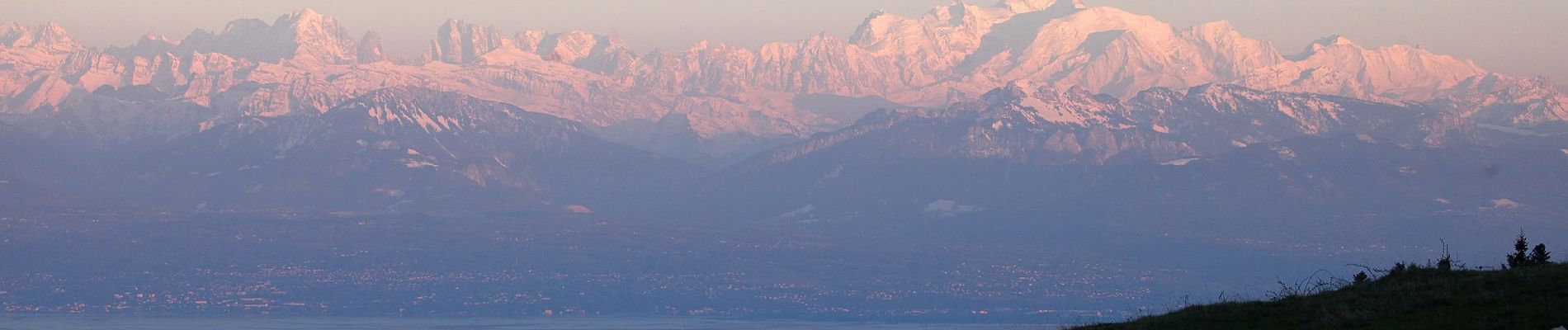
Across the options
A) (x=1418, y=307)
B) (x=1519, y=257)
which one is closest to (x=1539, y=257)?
(x=1519, y=257)

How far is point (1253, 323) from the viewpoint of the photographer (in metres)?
39.3

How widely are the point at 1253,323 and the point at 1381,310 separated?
228 cm

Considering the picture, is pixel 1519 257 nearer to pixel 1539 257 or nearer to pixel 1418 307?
pixel 1539 257

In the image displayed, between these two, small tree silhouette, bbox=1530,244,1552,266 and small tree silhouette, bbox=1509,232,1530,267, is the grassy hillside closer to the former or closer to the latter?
small tree silhouette, bbox=1509,232,1530,267

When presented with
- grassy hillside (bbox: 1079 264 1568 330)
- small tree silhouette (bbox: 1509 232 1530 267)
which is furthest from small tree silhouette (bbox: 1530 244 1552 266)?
grassy hillside (bbox: 1079 264 1568 330)

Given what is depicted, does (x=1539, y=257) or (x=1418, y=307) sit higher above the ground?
(x=1539, y=257)

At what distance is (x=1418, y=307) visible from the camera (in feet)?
126

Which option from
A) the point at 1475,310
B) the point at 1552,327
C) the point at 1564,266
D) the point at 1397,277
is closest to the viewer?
the point at 1552,327

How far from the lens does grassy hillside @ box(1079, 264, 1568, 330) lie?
3662cm

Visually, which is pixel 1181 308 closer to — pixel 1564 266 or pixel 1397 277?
pixel 1397 277

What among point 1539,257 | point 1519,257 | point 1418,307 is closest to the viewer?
point 1418,307

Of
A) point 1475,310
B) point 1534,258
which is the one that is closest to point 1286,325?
point 1475,310

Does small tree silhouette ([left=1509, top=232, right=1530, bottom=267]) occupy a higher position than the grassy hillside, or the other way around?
small tree silhouette ([left=1509, top=232, right=1530, bottom=267])

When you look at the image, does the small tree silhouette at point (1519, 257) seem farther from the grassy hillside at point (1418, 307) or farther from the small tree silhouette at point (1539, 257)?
the grassy hillside at point (1418, 307)
